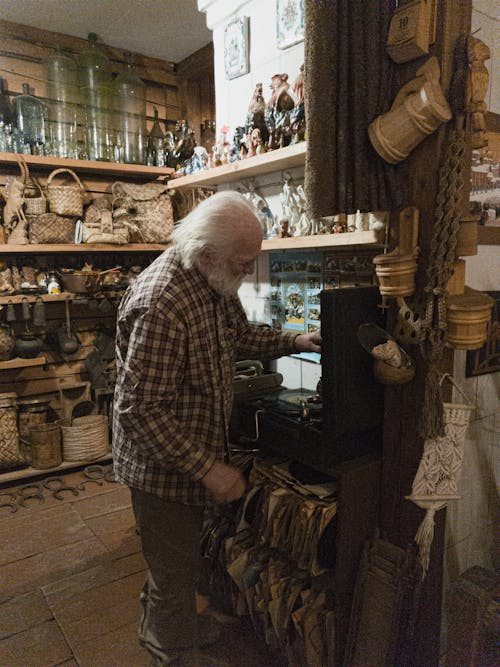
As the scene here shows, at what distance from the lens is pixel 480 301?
1.24 m

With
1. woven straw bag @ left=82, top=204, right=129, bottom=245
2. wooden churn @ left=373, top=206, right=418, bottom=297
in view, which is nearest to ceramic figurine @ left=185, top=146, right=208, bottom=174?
woven straw bag @ left=82, top=204, right=129, bottom=245

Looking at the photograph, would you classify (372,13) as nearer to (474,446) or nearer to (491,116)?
(491,116)

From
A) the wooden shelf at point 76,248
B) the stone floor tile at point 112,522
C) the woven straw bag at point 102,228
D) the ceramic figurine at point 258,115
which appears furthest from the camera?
the woven straw bag at point 102,228

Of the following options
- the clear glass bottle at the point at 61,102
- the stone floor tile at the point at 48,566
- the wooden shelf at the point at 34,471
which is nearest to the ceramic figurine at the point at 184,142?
the clear glass bottle at the point at 61,102

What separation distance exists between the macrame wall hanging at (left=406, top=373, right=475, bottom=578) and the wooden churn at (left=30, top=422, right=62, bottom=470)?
2.41 m

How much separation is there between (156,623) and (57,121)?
2.98 m

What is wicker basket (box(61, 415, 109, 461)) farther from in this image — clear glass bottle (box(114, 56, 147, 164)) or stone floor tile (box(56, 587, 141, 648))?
clear glass bottle (box(114, 56, 147, 164))

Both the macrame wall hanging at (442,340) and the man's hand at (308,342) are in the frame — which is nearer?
the macrame wall hanging at (442,340)

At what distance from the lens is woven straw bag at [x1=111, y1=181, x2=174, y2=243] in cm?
331

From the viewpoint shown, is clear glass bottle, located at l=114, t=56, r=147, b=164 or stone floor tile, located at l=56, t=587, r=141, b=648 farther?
clear glass bottle, located at l=114, t=56, r=147, b=164

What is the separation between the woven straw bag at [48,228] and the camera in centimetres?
304

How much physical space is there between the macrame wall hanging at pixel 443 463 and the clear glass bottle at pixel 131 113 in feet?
9.32

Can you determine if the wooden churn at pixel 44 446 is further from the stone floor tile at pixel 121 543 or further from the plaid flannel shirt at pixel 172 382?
the plaid flannel shirt at pixel 172 382

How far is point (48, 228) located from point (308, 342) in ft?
6.73
